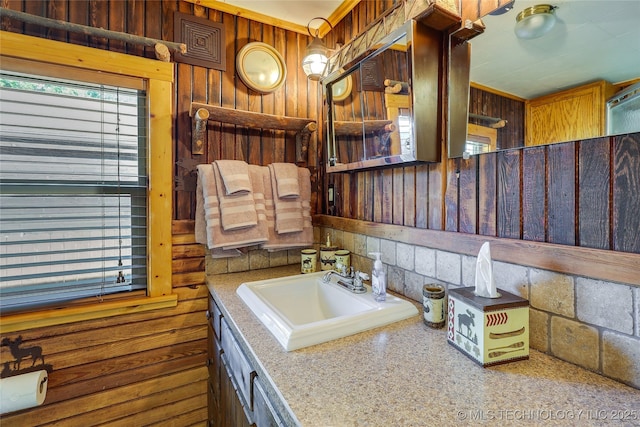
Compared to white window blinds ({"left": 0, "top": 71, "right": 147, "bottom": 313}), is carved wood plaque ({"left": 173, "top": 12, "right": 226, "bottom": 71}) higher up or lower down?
higher up

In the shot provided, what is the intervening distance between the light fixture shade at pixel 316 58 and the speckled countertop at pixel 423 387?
134cm

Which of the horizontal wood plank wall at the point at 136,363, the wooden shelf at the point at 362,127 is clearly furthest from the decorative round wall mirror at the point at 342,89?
the horizontal wood plank wall at the point at 136,363

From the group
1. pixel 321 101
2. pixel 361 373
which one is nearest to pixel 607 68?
pixel 361 373

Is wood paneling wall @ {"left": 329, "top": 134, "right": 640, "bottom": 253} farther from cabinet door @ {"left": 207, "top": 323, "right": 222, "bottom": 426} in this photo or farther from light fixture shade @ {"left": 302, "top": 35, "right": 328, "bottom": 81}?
cabinet door @ {"left": 207, "top": 323, "right": 222, "bottom": 426}

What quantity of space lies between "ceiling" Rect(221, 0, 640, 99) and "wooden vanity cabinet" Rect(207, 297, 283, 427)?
1115 mm

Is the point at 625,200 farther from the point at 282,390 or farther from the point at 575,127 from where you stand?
the point at 282,390

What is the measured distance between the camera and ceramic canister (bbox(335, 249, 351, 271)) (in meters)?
1.52

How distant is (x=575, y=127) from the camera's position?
771 millimetres

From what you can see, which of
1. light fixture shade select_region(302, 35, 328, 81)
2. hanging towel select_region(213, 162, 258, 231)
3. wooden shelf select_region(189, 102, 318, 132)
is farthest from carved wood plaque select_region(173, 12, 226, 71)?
hanging towel select_region(213, 162, 258, 231)

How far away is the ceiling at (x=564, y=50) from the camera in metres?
0.70

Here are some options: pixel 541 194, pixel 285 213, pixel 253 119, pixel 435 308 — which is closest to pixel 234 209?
pixel 285 213

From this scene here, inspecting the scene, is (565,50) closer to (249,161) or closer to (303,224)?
(303,224)

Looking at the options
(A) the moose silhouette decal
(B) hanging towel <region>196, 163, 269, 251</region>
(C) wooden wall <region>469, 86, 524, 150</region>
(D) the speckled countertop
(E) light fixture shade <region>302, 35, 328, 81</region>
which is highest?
(E) light fixture shade <region>302, 35, 328, 81</region>

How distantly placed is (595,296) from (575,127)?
16.3 inches
